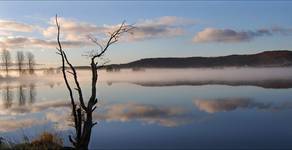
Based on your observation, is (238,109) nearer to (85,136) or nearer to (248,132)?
(248,132)

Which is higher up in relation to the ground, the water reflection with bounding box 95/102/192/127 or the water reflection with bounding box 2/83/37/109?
the water reflection with bounding box 95/102/192/127

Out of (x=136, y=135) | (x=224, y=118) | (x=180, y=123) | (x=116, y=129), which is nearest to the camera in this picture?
(x=136, y=135)

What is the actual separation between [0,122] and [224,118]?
367 inches

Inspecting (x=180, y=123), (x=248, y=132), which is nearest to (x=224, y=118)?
(x=180, y=123)

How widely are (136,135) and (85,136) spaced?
4105mm

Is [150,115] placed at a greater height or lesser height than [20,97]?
greater

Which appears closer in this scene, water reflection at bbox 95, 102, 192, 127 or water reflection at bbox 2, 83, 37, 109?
water reflection at bbox 95, 102, 192, 127

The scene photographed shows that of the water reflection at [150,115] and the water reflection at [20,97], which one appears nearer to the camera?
the water reflection at [150,115]

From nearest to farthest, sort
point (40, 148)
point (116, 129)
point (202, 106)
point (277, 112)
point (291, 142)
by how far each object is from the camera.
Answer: point (40, 148)
point (291, 142)
point (116, 129)
point (277, 112)
point (202, 106)

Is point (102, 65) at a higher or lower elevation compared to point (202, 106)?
higher

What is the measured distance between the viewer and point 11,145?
37.8 feet

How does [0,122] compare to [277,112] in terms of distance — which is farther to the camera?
[277,112]

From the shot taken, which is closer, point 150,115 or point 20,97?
point 150,115

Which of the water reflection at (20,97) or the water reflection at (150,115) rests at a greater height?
the water reflection at (150,115)
